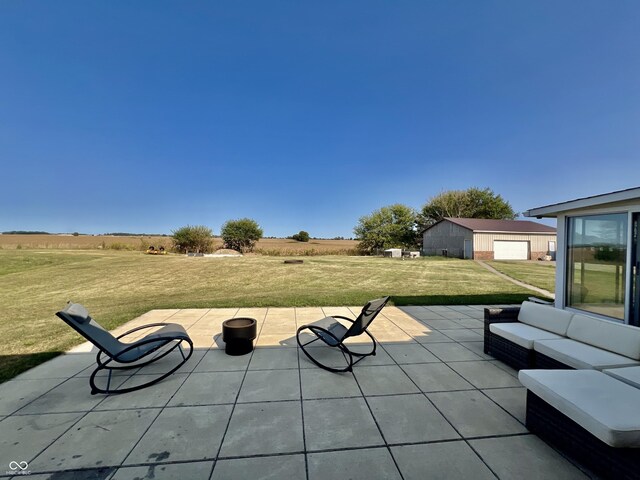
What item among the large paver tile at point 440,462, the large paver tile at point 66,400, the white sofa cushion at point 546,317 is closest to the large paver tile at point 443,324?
the white sofa cushion at point 546,317

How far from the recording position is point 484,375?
11.6 feet

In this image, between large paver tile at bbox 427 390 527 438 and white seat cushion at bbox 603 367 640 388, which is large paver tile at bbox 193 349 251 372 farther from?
white seat cushion at bbox 603 367 640 388

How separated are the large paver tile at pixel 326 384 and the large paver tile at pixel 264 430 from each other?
0.97 ft

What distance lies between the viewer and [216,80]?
1395 cm

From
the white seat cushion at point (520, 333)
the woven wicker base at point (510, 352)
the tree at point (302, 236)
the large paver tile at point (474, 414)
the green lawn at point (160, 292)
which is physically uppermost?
the tree at point (302, 236)

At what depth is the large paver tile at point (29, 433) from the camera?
2.12 metres

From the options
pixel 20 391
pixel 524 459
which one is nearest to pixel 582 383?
pixel 524 459

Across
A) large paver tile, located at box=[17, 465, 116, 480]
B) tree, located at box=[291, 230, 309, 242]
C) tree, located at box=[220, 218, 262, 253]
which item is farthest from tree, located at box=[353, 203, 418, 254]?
large paver tile, located at box=[17, 465, 116, 480]

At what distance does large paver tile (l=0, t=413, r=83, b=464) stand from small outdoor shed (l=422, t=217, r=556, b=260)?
28531 mm

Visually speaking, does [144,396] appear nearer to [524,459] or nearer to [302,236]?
[524,459]

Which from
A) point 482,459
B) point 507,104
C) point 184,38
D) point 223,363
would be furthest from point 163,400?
point 507,104

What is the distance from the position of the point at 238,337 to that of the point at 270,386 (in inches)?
43.5

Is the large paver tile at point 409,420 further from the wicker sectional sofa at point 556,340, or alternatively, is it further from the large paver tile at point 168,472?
the wicker sectional sofa at point 556,340

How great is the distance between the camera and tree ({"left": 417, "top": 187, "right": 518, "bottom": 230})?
3953cm
